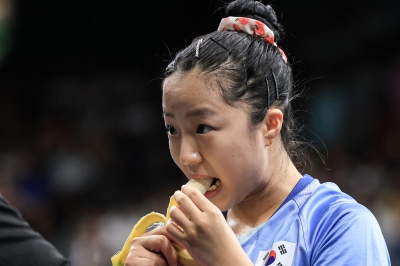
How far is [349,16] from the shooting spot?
458 cm

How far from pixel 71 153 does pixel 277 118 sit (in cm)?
330

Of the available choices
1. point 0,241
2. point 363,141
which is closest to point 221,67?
point 0,241

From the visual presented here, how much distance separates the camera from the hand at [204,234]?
1.23 m

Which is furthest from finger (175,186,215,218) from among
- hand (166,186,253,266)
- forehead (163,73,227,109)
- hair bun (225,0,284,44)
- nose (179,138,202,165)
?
hair bun (225,0,284,44)

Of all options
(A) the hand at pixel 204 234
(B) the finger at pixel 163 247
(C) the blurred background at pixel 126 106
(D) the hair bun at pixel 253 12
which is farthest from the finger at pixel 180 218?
(C) the blurred background at pixel 126 106

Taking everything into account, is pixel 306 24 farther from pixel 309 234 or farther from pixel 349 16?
pixel 309 234

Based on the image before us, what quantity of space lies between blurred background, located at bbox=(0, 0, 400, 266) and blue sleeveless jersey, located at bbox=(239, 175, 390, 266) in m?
2.41

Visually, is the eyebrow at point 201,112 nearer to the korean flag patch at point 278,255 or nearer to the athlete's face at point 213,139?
the athlete's face at point 213,139

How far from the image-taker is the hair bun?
1.71 metres

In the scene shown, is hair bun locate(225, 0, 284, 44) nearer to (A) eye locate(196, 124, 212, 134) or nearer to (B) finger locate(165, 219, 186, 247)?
(A) eye locate(196, 124, 212, 134)

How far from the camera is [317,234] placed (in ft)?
4.32

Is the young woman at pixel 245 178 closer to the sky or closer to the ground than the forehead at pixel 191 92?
closer to the ground

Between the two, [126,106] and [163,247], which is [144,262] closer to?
[163,247]

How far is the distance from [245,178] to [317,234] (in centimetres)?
23
